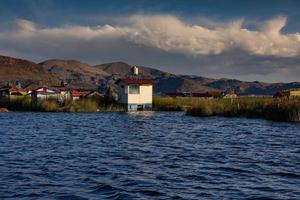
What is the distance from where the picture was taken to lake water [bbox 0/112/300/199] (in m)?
14.2

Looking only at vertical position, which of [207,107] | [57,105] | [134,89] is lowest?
[207,107]

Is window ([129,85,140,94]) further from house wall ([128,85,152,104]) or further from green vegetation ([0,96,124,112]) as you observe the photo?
green vegetation ([0,96,124,112])

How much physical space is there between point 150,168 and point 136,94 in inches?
2180

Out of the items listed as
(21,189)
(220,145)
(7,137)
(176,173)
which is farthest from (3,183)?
(7,137)

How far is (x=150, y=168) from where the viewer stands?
60.0 ft

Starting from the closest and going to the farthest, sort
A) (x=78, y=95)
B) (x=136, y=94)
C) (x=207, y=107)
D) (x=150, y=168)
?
(x=150, y=168), (x=207, y=107), (x=136, y=94), (x=78, y=95)

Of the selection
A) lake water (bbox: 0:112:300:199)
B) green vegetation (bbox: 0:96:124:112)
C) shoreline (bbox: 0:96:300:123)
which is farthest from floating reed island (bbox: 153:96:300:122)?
green vegetation (bbox: 0:96:124:112)

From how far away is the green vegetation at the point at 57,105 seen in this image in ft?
236

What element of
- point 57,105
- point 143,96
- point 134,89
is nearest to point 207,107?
point 143,96

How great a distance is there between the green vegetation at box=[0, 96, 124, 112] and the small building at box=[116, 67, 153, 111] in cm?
179

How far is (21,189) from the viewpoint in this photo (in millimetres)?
14648

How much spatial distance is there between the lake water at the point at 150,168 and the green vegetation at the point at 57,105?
4241 cm

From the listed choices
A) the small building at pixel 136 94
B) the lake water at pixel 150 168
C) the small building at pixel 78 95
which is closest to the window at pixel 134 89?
the small building at pixel 136 94

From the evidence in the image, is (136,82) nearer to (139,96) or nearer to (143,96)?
(139,96)
